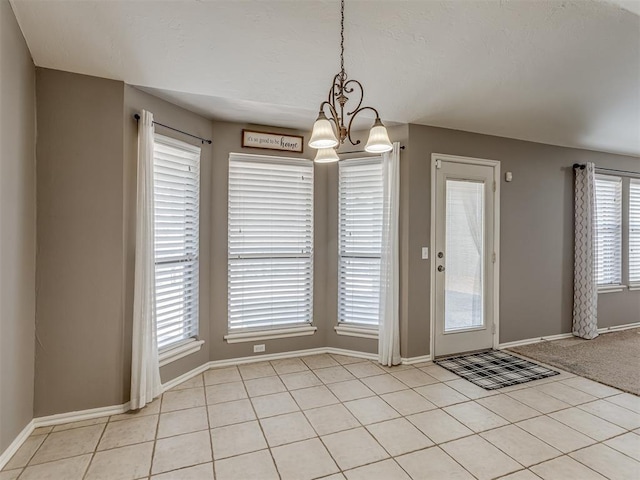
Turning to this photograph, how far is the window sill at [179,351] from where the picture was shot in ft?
9.53

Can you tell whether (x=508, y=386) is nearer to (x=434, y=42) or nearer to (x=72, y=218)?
(x=434, y=42)

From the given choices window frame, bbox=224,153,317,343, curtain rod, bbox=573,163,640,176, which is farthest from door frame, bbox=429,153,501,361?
curtain rod, bbox=573,163,640,176

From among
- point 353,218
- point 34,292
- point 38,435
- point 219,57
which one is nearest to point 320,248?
point 353,218

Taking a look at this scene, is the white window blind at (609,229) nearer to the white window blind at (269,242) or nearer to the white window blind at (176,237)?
the white window blind at (269,242)

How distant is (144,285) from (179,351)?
2.66ft

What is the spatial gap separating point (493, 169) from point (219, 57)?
3.21 metres

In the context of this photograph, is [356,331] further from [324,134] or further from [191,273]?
[324,134]

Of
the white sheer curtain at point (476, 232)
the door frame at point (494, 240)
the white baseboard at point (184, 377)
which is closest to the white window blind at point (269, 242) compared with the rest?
the white baseboard at point (184, 377)

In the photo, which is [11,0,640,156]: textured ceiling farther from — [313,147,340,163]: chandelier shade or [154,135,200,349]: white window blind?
[313,147,340,163]: chandelier shade

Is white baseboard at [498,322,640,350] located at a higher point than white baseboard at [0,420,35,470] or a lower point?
higher

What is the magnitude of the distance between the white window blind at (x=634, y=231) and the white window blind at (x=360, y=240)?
421 cm

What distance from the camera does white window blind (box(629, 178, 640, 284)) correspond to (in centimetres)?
502

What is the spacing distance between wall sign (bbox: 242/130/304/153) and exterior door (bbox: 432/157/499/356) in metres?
1.54

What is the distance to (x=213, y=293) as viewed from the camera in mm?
3473
